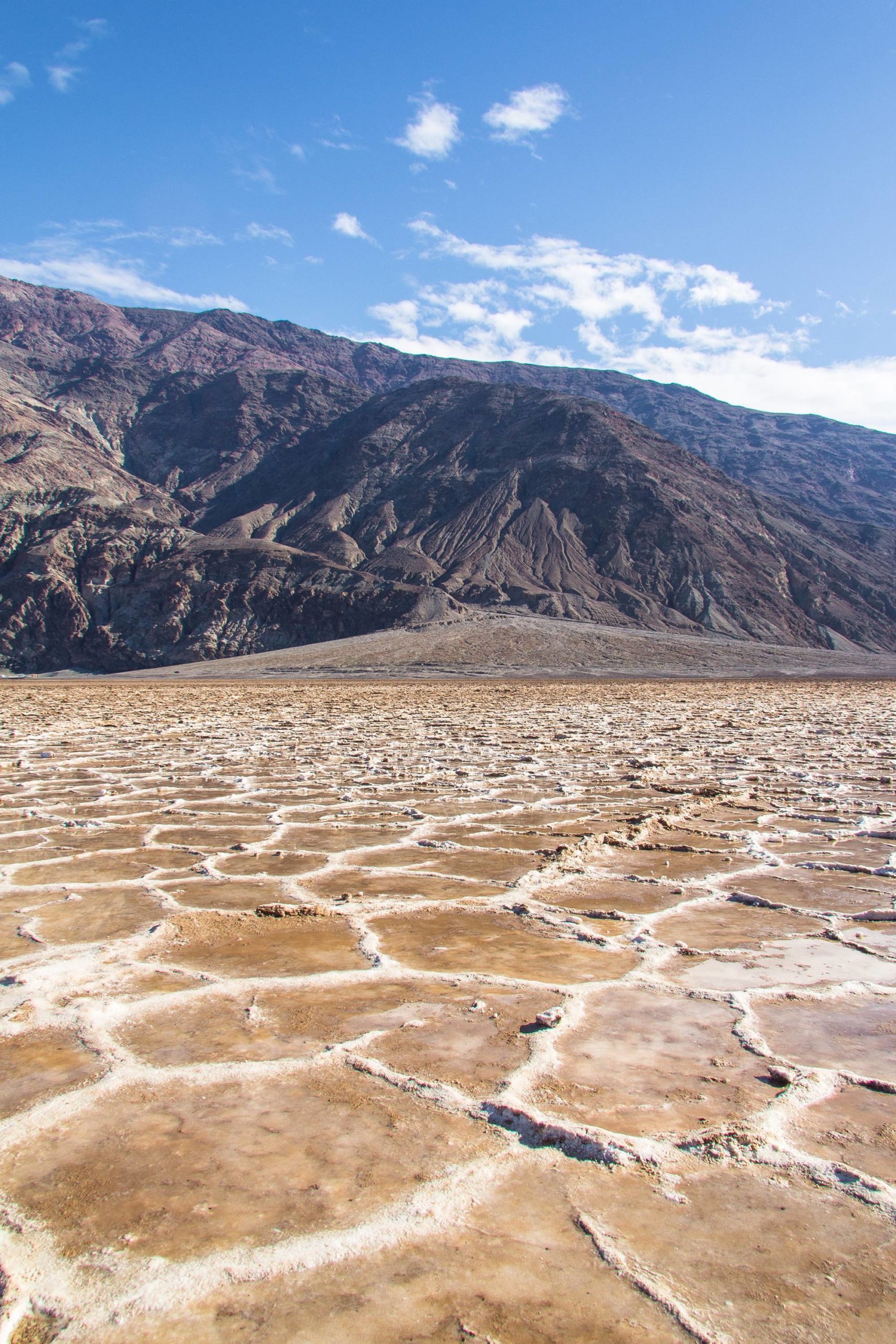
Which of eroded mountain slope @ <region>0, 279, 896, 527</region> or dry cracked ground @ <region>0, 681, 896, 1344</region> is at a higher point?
eroded mountain slope @ <region>0, 279, 896, 527</region>

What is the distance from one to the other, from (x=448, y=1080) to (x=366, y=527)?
8695 cm

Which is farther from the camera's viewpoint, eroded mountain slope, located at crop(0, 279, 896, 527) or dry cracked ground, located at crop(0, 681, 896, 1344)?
eroded mountain slope, located at crop(0, 279, 896, 527)

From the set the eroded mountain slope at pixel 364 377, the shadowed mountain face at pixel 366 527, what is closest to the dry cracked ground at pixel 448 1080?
the shadowed mountain face at pixel 366 527

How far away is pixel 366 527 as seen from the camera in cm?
8719

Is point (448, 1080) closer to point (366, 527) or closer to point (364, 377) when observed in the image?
point (366, 527)

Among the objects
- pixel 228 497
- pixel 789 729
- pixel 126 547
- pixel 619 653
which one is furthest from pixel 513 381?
pixel 789 729

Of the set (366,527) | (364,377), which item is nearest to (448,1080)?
(366,527)

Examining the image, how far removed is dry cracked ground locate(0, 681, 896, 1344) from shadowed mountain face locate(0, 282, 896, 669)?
60.4m

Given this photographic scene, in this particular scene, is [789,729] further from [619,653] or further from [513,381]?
[513,381]

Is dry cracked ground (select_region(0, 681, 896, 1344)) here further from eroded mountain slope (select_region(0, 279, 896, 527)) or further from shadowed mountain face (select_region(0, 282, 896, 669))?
eroded mountain slope (select_region(0, 279, 896, 527))

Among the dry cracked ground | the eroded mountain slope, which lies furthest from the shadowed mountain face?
the dry cracked ground

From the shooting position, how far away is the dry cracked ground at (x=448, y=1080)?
1.51 meters

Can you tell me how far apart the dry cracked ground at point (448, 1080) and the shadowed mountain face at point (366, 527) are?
60351mm

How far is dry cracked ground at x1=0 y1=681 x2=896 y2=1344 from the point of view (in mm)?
1508
